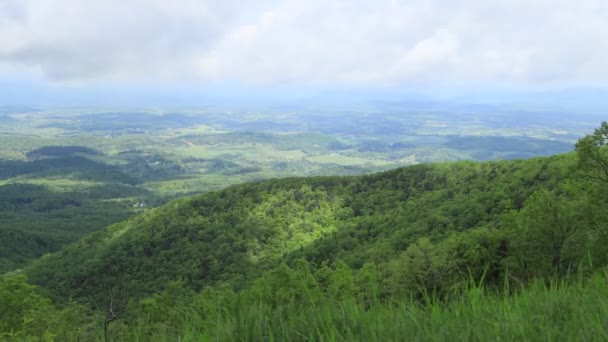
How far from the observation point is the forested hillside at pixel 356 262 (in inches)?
135

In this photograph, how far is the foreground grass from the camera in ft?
9.58

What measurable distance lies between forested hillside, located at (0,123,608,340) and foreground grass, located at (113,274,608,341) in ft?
0.05

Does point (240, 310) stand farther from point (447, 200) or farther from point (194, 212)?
point (194, 212)

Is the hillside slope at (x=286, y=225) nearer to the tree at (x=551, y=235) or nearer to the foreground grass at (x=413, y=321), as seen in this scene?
the tree at (x=551, y=235)

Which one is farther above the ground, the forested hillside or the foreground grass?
the foreground grass

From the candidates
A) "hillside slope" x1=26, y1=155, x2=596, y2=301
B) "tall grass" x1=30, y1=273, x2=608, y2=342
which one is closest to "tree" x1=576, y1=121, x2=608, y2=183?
"tall grass" x1=30, y1=273, x2=608, y2=342

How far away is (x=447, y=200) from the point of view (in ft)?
254

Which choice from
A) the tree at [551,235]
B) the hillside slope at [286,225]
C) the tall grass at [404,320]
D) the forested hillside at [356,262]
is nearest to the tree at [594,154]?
the forested hillside at [356,262]

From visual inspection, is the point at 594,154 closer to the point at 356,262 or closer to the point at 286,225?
the point at 356,262

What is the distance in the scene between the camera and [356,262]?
5825 cm

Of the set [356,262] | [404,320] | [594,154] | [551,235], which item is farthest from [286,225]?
[404,320]

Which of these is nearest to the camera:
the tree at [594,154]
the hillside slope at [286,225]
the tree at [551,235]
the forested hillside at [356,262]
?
the forested hillside at [356,262]

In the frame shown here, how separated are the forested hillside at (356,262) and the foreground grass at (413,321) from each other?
16 mm

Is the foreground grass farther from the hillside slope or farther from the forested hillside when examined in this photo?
the hillside slope
